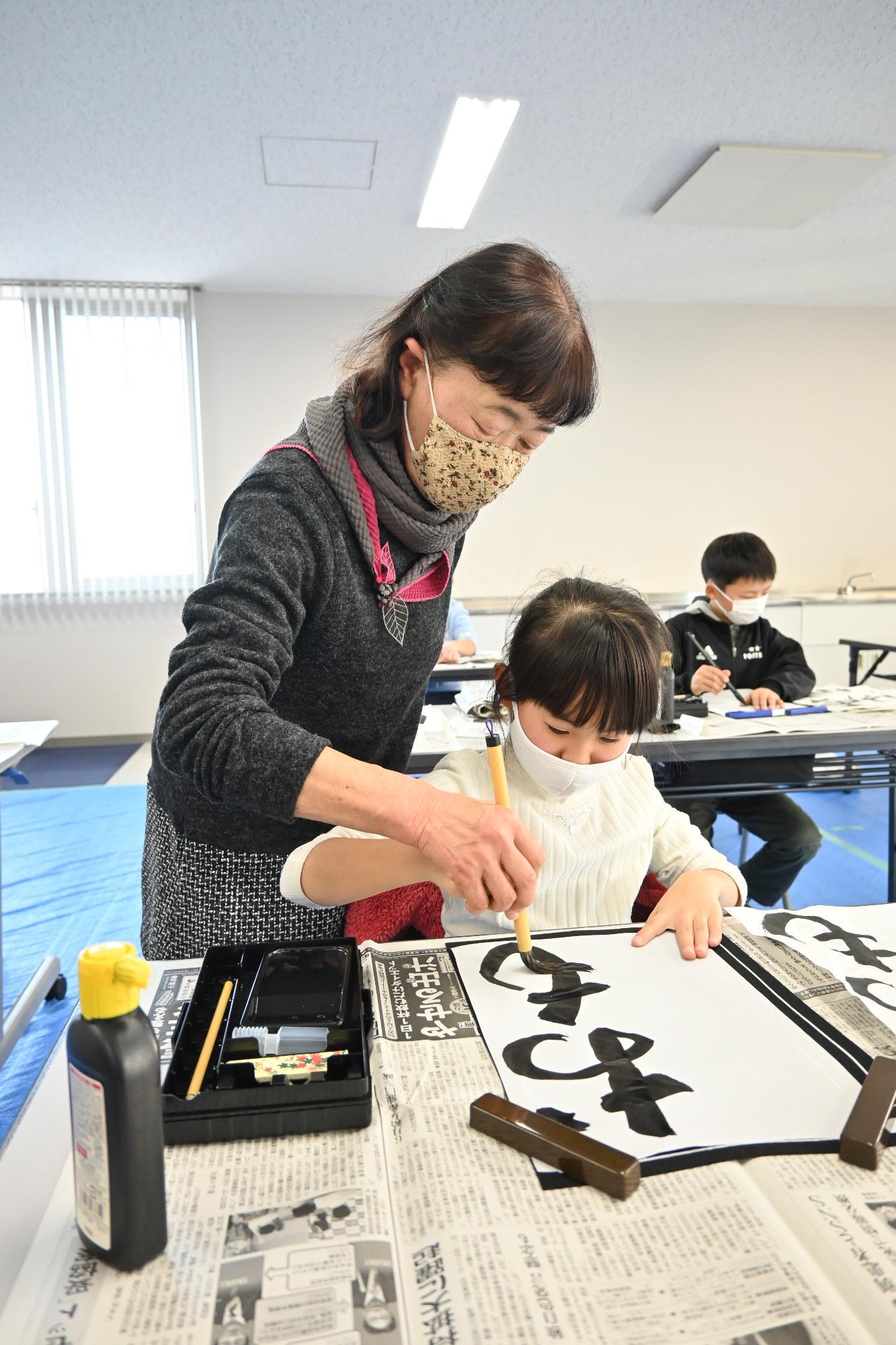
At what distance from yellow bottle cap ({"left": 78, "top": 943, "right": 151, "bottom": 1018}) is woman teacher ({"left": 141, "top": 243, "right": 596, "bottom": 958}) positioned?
0.27 meters

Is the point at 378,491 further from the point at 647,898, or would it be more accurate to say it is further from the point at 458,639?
the point at 458,639


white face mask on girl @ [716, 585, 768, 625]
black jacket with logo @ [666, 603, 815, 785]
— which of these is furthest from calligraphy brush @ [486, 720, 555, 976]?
white face mask on girl @ [716, 585, 768, 625]

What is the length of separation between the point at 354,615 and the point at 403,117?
2.84 metres

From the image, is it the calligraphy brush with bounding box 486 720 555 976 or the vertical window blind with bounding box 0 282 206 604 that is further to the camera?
the vertical window blind with bounding box 0 282 206 604

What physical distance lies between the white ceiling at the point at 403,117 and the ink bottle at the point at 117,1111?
2.84m

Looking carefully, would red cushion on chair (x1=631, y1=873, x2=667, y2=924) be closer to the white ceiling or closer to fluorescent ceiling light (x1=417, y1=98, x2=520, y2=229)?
the white ceiling

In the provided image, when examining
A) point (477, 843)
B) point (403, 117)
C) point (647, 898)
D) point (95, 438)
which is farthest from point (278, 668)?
point (95, 438)

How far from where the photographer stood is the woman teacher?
0.75m

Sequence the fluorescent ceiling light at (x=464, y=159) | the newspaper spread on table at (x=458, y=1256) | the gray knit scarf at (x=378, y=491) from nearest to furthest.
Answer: the newspaper spread on table at (x=458, y=1256) < the gray knit scarf at (x=378, y=491) < the fluorescent ceiling light at (x=464, y=159)

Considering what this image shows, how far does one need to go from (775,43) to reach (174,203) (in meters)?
2.49

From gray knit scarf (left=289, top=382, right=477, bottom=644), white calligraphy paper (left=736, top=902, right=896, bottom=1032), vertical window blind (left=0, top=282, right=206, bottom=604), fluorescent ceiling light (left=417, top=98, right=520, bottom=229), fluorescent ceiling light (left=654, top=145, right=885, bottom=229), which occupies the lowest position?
white calligraphy paper (left=736, top=902, right=896, bottom=1032)

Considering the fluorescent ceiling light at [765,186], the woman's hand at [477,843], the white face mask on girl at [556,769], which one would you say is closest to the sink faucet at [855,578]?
the fluorescent ceiling light at [765,186]

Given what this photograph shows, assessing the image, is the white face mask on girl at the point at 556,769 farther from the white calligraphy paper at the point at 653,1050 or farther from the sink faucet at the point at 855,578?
the sink faucet at the point at 855,578

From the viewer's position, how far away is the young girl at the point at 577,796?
1.02 m
